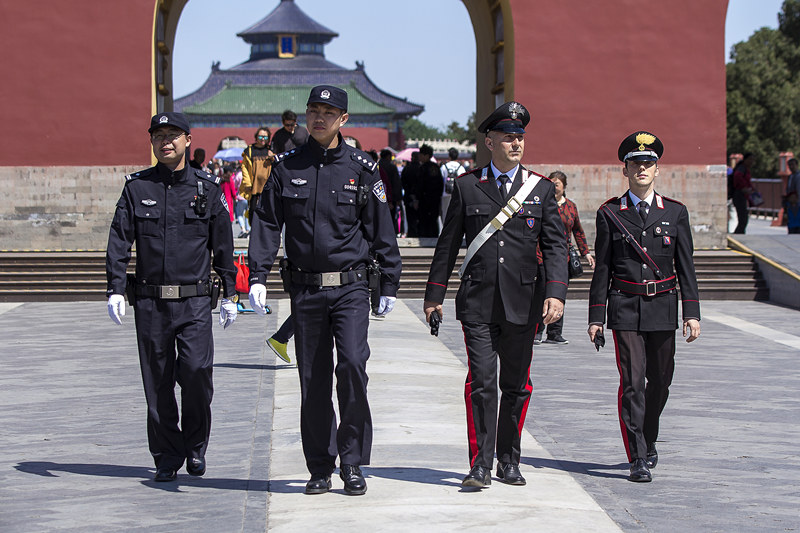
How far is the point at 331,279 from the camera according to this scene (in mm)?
5402

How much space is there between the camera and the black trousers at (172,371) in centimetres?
566

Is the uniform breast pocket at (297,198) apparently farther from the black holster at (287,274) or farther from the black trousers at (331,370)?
the black trousers at (331,370)

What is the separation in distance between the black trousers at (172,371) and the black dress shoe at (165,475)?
0.07 ft

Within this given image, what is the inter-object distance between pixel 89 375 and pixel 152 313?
3324 millimetres

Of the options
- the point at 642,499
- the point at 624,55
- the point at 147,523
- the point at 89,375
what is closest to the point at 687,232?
the point at 642,499

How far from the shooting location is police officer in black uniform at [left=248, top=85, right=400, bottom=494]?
17.6 feet

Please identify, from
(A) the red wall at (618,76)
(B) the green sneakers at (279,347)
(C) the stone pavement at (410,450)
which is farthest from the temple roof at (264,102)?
(B) the green sneakers at (279,347)

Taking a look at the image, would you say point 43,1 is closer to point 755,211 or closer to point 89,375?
point 89,375

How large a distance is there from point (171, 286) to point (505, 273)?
157 centimetres

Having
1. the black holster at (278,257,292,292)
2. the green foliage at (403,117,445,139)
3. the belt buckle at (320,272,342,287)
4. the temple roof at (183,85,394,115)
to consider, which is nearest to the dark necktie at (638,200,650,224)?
the belt buckle at (320,272,342,287)

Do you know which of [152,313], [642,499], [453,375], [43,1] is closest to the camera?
[642,499]

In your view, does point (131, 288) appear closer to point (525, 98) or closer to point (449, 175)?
point (525, 98)

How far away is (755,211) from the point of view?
34.8m

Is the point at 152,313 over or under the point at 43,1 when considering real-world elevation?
under
